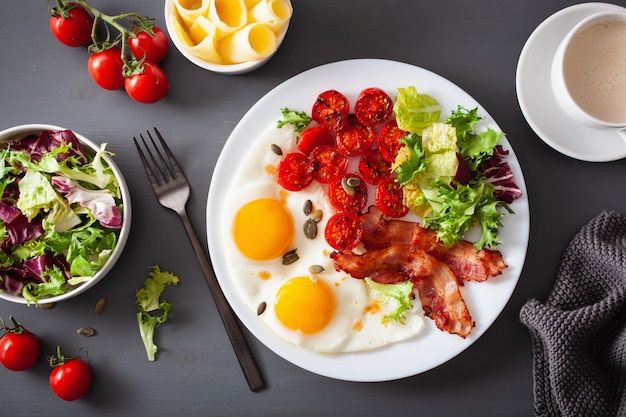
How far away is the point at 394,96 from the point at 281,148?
534 mm

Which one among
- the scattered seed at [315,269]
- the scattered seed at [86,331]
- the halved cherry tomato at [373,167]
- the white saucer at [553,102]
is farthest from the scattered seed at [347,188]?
the scattered seed at [86,331]

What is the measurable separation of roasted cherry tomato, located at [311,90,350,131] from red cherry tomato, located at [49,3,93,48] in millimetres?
1098

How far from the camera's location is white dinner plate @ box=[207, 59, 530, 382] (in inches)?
92.8

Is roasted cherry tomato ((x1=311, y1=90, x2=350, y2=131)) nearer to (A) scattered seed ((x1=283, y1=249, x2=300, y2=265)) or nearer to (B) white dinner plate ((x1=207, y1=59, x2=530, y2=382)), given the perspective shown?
(B) white dinner plate ((x1=207, y1=59, x2=530, y2=382))

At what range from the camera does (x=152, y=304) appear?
2.53 m

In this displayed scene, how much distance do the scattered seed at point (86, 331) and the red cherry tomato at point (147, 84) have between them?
42.1 inches

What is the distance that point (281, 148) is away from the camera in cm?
239

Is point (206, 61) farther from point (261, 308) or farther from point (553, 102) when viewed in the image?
point (553, 102)

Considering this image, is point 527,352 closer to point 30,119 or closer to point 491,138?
point 491,138

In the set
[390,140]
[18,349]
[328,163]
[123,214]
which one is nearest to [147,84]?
[123,214]

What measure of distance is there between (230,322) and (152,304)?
1.21ft

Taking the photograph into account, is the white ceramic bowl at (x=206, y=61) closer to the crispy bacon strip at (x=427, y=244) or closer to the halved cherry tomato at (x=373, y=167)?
the halved cherry tomato at (x=373, y=167)

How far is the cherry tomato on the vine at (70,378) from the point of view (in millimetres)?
2479

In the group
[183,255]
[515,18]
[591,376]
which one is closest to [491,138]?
[515,18]
